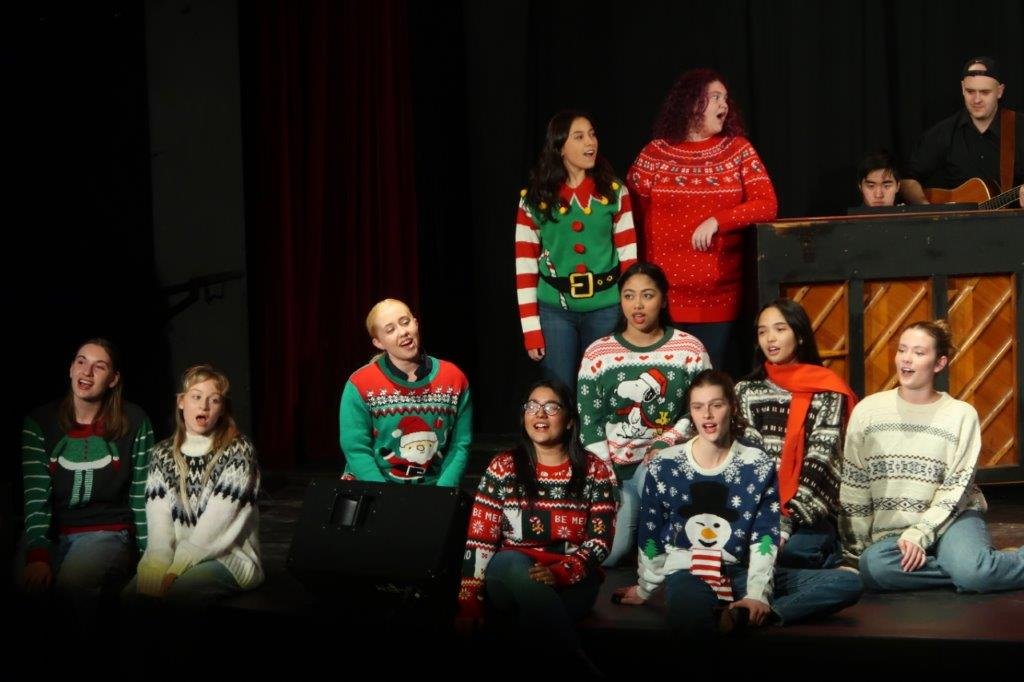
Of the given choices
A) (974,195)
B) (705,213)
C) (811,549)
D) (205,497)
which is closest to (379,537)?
(205,497)

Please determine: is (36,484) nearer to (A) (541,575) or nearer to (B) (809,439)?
(A) (541,575)

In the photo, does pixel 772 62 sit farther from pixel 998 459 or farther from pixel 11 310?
pixel 11 310

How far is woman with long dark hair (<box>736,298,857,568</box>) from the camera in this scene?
13.0ft

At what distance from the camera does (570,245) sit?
15.3 feet

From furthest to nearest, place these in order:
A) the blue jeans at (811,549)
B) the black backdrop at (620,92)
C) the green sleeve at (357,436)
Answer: the black backdrop at (620,92) → the green sleeve at (357,436) → the blue jeans at (811,549)

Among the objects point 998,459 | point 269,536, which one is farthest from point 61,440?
point 998,459

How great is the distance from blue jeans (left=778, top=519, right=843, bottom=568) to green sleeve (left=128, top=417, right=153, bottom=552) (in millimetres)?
1789

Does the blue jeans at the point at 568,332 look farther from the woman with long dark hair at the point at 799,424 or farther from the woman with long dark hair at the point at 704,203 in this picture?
the woman with long dark hair at the point at 799,424

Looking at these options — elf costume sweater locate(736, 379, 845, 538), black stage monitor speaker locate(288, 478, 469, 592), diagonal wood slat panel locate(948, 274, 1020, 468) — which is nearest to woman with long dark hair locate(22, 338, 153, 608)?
black stage monitor speaker locate(288, 478, 469, 592)

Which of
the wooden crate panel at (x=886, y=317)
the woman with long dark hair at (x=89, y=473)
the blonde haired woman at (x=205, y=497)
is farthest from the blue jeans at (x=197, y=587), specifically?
the wooden crate panel at (x=886, y=317)

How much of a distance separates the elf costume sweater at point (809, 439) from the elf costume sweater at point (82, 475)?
171 centimetres

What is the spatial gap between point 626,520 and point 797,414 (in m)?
0.59

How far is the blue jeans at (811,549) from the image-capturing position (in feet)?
12.9

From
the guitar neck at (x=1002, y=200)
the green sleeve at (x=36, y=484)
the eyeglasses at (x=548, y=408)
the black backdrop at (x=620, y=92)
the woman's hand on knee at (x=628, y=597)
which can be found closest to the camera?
the eyeglasses at (x=548, y=408)
